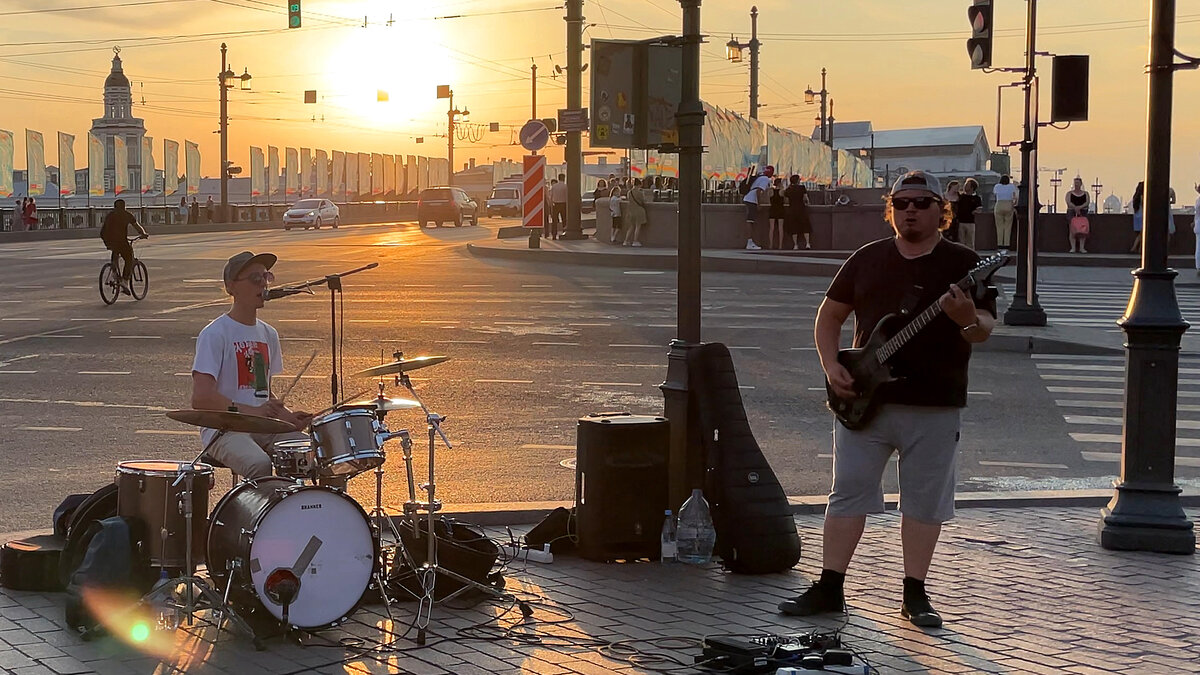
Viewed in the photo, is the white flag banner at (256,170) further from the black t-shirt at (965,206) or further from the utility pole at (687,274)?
the utility pole at (687,274)

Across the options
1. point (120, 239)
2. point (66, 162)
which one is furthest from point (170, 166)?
point (120, 239)

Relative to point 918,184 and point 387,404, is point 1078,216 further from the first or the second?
point 387,404

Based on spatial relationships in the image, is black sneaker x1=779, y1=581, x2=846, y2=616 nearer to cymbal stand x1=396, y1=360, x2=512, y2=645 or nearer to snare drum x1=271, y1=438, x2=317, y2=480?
cymbal stand x1=396, y1=360, x2=512, y2=645

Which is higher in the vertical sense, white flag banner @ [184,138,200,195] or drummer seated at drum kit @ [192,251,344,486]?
white flag banner @ [184,138,200,195]

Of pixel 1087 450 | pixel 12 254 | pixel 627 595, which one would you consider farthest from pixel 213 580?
pixel 12 254

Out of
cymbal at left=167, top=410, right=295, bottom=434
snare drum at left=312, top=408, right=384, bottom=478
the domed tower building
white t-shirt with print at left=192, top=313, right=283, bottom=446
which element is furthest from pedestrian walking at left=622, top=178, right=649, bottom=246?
the domed tower building

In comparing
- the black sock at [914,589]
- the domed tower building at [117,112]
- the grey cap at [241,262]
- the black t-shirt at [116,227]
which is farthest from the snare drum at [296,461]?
the domed tower building at [117,112]

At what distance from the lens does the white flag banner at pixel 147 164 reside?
81688 millimetres

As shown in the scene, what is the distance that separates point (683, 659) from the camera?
18.8ft

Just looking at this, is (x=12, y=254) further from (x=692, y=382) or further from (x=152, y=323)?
(x=692, y=382)

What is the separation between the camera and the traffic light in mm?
16703

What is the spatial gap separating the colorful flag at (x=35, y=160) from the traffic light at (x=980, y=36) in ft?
199

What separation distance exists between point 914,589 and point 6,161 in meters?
68.4

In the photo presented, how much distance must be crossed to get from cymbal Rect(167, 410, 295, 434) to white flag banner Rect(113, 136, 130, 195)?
262 ft
